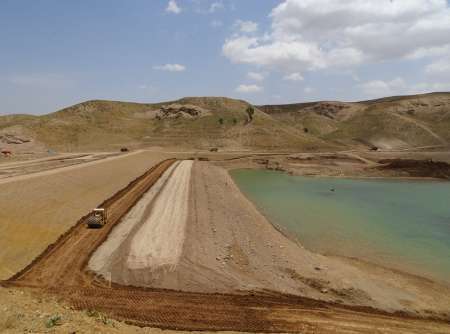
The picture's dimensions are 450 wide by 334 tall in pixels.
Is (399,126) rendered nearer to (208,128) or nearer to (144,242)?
(208,128)

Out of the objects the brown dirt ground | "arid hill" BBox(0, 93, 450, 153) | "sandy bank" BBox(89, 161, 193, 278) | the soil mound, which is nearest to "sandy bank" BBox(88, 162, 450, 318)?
"sandy bank" BBox(89, 161, 193, 278)

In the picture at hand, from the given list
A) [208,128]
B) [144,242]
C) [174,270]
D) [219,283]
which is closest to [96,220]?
[144,242]

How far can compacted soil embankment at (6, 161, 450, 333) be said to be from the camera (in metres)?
15.9

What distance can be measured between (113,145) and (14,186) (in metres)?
84.9

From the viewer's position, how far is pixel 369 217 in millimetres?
40344

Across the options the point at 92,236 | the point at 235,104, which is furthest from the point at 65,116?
the point at 92,236

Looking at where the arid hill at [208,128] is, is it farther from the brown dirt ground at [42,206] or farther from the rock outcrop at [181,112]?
the brown dirt ground at [42,206]

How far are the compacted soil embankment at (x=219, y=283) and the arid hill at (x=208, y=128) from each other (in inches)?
3494

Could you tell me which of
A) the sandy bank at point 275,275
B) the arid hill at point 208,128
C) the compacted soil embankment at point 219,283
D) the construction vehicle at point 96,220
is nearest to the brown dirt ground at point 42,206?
the compacted soil embankment at point 219,283

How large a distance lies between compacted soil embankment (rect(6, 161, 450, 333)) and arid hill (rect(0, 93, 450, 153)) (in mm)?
88739

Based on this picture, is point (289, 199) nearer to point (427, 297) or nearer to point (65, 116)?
point (427, 297)

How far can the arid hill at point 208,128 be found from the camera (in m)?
119

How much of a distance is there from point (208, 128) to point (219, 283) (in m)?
119

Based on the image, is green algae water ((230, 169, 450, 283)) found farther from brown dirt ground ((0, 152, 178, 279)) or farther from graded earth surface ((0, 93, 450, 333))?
brown dirt ground ((0, 152, 178, 279))
